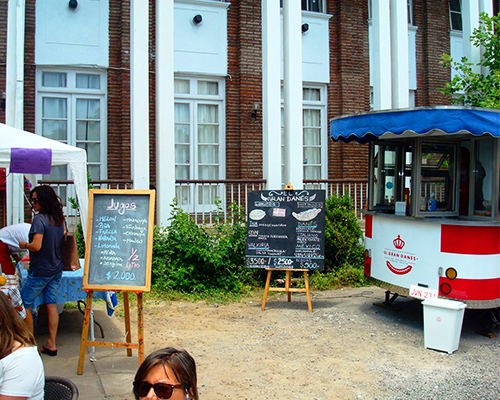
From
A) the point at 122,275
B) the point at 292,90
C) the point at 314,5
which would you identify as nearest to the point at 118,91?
the point at 292,90

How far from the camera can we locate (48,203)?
5336 mm

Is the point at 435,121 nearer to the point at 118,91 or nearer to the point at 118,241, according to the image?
the point at 118,241

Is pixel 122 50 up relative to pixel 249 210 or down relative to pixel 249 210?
up

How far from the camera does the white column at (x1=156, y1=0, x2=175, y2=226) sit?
354 inches

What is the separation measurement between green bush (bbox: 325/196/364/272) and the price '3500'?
5.19 meters

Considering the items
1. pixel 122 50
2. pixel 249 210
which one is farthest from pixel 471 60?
pixel 122 50

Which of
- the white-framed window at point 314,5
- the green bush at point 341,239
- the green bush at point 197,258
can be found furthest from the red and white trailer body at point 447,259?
the white-framed window at point 314,5

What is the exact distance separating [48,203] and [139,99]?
13.3ft

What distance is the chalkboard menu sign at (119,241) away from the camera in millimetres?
4898

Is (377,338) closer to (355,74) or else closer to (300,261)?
(300,261)

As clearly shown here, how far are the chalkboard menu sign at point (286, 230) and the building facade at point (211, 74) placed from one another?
2402 mm

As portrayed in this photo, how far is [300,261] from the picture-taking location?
7285 millimetres

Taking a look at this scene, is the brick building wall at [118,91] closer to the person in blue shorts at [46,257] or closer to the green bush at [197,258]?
the green bush at [197,258]

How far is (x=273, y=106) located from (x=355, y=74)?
517cm
